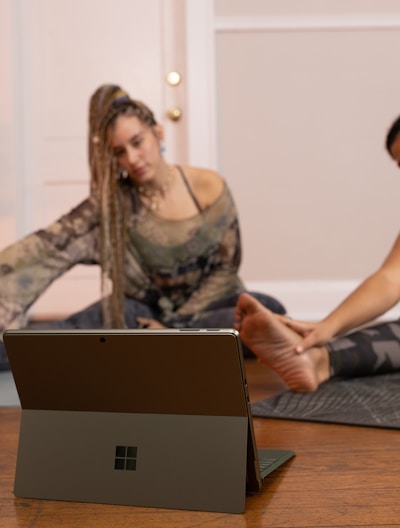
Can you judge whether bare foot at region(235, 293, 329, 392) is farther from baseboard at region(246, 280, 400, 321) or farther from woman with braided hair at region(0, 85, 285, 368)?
baseboard at region(246, 280, 400, 321)

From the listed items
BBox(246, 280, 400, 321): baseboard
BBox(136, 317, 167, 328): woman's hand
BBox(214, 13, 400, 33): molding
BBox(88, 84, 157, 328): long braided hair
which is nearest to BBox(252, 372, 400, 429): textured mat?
BBox(136, 317, 167, 328): woman's hand

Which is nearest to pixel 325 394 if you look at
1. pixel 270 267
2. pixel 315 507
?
pixel 315 507

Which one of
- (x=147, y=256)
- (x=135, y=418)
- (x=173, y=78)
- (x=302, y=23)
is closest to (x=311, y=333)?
(x=135, y=418)

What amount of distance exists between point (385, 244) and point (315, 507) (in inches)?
106

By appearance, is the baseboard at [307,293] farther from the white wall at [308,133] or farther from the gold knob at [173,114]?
the gold knob at [173,114]

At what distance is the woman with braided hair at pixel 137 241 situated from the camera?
230 centimetres

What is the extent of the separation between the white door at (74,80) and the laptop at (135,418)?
8.27 feet

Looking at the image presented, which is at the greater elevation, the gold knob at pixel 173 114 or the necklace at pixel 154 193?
the gold knob at pixel 173 114

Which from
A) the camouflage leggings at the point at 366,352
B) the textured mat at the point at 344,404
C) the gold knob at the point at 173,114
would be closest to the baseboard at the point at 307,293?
the gold knob at the point at 173,114

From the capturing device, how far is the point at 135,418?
0.92m

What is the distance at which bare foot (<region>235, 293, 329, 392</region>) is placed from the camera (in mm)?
1524

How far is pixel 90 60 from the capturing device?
341 centimetres

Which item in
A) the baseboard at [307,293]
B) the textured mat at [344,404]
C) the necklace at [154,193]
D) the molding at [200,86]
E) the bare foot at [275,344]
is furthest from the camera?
the baseboard at [307,293]

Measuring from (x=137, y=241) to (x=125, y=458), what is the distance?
1489 mm
